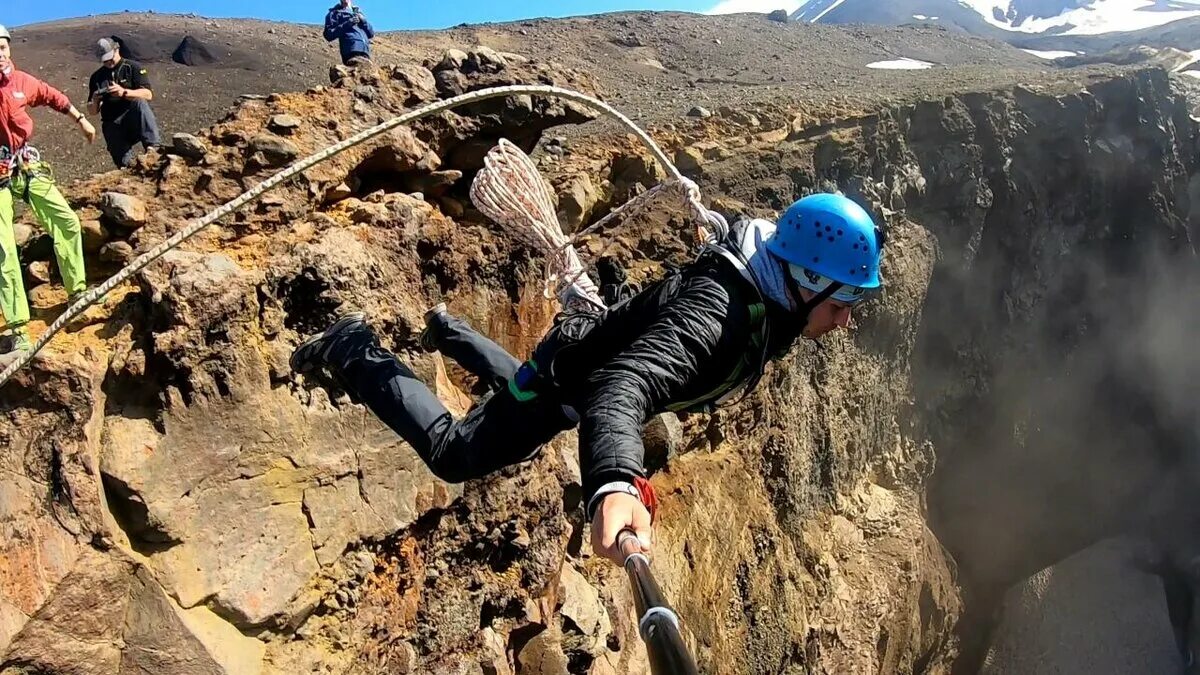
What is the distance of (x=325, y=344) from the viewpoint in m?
4.12

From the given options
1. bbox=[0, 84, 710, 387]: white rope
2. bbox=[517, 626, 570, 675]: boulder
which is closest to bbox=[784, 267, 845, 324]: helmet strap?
bbox=[0, 84, 710, 387]: white rope

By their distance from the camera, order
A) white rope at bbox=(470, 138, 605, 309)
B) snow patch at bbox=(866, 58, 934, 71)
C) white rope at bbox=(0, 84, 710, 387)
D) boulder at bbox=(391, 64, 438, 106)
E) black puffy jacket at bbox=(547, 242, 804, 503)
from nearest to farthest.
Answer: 1. black puffy jacket at bbox=(547, 242, 804, 503)
2. white rope at bbox=(0, 84, 710, 387)
3. white rope at bbox=(470, 138, 605, 309)
4. boulder at bbox=(391, 64, 438, 106)
5. snow patch at bbox=(866, 58, 934, 71)

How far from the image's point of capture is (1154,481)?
16781 millimetres

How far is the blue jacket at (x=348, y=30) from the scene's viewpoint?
28.1 ft

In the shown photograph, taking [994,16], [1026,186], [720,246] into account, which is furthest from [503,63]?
[994,16]

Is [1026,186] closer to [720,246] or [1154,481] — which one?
[1154,481]

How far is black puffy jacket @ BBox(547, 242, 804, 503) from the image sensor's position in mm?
2590

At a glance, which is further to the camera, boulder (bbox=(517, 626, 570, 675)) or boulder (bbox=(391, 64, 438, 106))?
boulder (bbox=(391, 64, 438, 106))

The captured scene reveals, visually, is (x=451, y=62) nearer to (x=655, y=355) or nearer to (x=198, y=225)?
(x=198, y=225)

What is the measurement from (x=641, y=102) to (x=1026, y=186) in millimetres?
6424

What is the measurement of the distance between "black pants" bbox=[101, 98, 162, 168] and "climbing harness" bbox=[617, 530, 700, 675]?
6.14 meters

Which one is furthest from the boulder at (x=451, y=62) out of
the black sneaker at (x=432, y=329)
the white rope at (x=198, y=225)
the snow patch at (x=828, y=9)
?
the snow patch at (x=828, y=9)

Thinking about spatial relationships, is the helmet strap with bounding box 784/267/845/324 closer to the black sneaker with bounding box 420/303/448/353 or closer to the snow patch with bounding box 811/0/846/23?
the black sneaker with bounding box 420/303/448/353

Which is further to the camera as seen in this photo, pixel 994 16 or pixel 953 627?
pixel 994 16
